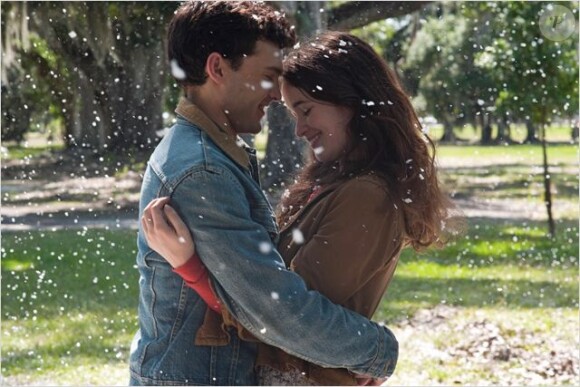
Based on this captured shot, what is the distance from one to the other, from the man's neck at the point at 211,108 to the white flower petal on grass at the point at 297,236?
0.23 metres

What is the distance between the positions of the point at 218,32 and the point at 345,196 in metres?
0.38

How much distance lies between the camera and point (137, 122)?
16.1m

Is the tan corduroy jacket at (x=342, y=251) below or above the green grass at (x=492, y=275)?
above

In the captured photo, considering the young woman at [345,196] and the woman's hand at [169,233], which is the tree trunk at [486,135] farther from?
the woman's hand at [169,233]

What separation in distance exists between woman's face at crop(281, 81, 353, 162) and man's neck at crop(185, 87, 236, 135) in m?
0.19

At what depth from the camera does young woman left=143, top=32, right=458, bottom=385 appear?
1.98 m

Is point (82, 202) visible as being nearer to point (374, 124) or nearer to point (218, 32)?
point (374, 124)

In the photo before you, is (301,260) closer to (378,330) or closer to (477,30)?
(378,330)

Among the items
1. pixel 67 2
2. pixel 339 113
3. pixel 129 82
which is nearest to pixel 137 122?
pixel 129 82

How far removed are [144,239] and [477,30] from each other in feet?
63.8

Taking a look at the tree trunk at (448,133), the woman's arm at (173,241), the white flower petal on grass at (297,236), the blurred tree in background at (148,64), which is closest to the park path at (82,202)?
the blurred tree in background at (148,64)

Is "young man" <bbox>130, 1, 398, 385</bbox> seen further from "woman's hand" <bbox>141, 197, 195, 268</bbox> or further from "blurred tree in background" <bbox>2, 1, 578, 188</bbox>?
"blurred tree in background" <bbox>2, 1, 578, 188</bbox>

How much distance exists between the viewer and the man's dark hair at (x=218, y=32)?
197 cm

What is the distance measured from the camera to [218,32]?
1975 mm
